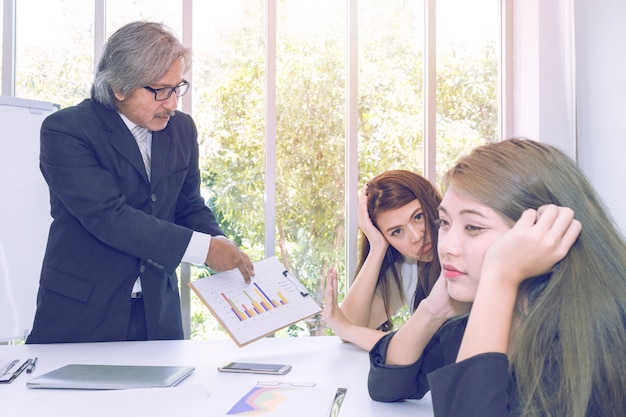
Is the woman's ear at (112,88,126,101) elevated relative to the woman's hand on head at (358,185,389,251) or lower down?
elevated

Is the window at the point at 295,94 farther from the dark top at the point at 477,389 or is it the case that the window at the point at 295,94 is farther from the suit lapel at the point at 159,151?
the dark top at the point at 477,389

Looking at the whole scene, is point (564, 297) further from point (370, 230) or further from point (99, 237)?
point (99, 237)

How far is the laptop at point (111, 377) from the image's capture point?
1.29 meters

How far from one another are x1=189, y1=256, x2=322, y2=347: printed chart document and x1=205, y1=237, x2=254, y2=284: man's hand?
0.09 feet

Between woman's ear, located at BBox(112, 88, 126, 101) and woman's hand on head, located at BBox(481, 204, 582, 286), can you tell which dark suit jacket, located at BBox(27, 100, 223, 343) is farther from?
woman's hand on head, located at BBox(481, 204, 582, 286)

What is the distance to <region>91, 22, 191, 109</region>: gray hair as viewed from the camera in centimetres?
198

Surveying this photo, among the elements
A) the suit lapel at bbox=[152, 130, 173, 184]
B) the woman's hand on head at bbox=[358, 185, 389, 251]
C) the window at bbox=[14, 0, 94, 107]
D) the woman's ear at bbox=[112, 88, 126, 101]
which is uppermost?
the window at bbox=[14, 0, 94, 107]

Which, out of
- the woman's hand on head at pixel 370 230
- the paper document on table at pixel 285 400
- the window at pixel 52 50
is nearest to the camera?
the paper document on table at pixel 285 400

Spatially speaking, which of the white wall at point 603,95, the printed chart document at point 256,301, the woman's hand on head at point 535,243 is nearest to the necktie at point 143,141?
the printed chart document at point 256,301

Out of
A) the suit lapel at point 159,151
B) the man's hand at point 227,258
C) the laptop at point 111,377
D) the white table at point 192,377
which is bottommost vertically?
the white table at point 192,377

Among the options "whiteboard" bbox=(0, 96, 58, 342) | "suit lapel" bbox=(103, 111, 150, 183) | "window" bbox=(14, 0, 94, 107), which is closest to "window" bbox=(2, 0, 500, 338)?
"window" bbox=(14, 0, 94, 107)

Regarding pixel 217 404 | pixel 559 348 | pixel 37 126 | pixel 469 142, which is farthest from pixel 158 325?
pixel 469 142

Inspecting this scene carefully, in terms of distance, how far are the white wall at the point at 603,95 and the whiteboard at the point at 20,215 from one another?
7.47 feet

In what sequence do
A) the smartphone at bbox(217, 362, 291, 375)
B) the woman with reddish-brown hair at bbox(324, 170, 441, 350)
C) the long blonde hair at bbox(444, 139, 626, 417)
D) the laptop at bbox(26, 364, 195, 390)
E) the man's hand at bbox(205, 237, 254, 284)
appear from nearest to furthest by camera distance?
the long blonde hair at bbox(444, 139, 626, 417)
the laptop at bbox(26, 364, 195, 390)
the smartphone at bbox(217, 362, 291, 375)
the man's hand at bbox(205, 237, 254, 284)
the woman with reddish-brown hair at bbox(324, 170, 441, 350)
